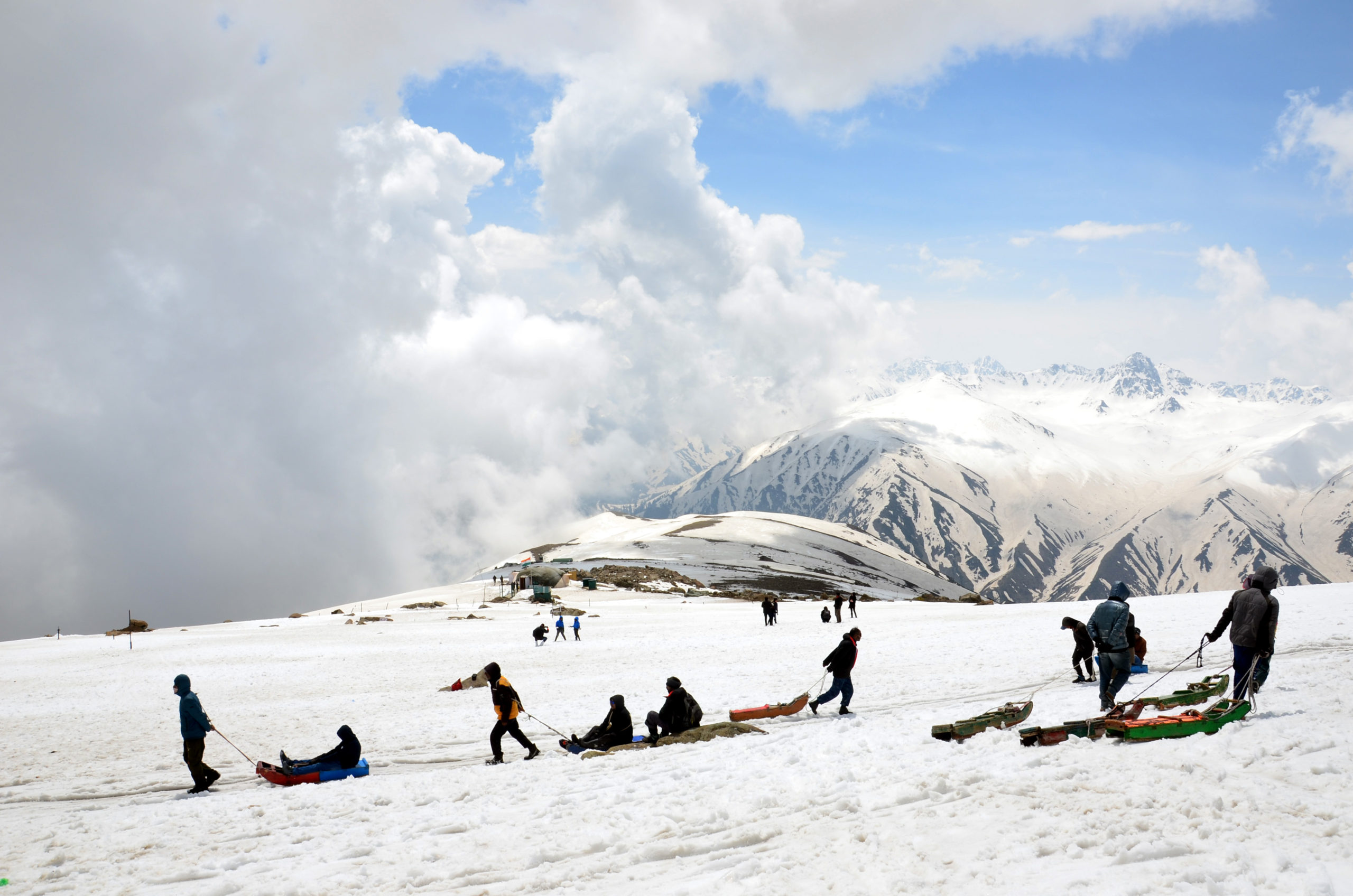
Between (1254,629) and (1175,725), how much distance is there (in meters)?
2.85

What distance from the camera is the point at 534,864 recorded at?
911 centimetres

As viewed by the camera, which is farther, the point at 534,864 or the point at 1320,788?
the point at 534,864

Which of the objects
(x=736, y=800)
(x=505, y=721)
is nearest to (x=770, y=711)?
(x=505, y=721)

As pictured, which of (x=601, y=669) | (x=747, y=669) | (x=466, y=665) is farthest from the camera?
(x=466, y=665)

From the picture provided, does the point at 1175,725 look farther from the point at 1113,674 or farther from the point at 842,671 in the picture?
the point at 842,671

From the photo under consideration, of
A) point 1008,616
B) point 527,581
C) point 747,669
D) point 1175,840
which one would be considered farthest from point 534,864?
point 527,581

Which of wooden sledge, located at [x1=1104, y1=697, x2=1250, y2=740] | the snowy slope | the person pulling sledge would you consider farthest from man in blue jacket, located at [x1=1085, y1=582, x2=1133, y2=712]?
the snowy slope

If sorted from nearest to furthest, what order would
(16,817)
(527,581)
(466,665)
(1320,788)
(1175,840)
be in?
(1175,840), (1320,788), (16,817), (466,665), (527,581)

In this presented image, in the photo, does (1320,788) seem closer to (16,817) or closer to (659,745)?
Result: (659,745)

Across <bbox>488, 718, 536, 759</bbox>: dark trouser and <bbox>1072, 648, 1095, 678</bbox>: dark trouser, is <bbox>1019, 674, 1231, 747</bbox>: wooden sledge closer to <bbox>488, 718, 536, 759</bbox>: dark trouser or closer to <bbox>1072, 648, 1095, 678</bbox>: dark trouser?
<bbox>1072, 648, 1095, 678</bbox>: dark trouser

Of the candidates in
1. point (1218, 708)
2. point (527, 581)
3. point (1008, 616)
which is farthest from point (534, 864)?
point (527, 581)

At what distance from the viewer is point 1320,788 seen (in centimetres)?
838

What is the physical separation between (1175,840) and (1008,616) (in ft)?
122

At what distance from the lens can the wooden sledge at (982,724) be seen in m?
12.8
